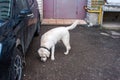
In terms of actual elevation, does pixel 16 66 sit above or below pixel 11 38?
below

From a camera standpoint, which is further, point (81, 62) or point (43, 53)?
point (81, 62)

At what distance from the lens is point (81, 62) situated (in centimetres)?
481

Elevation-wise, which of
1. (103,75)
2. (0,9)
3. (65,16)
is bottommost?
(103,75)

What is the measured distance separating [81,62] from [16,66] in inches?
71.1

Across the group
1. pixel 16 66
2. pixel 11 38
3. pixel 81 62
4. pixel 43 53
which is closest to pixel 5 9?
pixel 11 38

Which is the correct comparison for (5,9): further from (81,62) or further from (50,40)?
(81,62)

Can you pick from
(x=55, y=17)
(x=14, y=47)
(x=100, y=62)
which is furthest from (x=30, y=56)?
(x=55, y=17)

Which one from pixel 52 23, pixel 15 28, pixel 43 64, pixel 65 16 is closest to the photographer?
pixel 15 28

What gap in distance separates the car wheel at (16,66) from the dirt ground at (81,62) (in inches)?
18.0

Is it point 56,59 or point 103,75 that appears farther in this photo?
point 56,59

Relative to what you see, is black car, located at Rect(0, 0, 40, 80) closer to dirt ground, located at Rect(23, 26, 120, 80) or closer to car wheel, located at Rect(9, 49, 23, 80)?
car wheel, located at Rect(9, 49, 23, 80)

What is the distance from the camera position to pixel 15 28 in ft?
11.1

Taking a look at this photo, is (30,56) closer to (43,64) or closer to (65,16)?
(43,64)

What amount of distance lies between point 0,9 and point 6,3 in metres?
0.14
